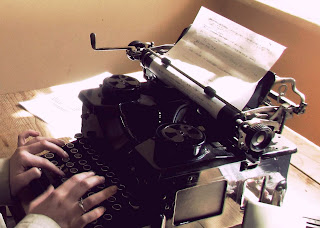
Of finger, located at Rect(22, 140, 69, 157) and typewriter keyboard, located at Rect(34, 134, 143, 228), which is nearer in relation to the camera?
typewriter keyboard, located at Rect(34, 134, 143, 228)

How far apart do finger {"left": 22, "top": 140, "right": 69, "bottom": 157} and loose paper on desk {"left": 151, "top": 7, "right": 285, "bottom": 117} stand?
1.26 feet

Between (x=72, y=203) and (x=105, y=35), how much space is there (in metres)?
1.94

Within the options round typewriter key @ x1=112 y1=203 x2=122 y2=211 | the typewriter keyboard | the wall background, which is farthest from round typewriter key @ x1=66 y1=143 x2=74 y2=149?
the wall background

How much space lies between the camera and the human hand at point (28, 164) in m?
1.06

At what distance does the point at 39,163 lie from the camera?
1.10 m

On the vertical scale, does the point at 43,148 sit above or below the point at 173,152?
below

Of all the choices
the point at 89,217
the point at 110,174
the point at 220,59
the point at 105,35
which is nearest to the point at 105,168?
the point at 110,174

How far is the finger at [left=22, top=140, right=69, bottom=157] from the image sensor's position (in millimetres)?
1174

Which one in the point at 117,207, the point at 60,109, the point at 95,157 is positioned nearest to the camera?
the point at 117,207

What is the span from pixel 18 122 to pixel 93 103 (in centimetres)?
40

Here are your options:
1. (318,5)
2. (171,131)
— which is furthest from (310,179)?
(318,5)

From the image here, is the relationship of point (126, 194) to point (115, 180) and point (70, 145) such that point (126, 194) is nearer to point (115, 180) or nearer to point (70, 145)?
point (115, 180)

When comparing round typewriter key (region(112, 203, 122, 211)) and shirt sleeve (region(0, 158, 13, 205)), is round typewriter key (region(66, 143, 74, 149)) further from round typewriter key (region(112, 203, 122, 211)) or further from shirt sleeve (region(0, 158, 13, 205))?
round typewriter key (region(112, 203, 122, 211))

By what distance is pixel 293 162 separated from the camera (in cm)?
146
